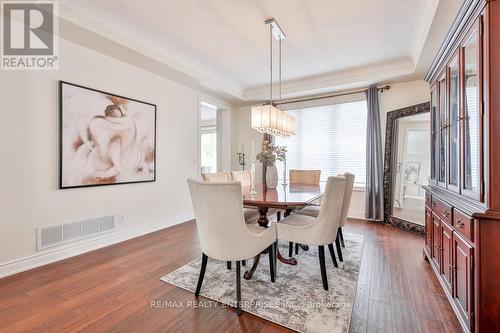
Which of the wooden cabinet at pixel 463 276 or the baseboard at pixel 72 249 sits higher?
the wooden cabinet at pixel 463 276

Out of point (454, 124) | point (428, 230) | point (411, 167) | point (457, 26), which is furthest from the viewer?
point (411, 167)

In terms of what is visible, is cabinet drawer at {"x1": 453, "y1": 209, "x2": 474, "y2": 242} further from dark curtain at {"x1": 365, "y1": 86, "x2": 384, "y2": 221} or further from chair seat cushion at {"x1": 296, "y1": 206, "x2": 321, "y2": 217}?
dark curtain at {"x1": 365, "y1": 86, "x2": 384, "y2": 221}

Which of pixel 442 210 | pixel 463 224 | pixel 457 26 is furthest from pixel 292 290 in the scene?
pixel 457 26

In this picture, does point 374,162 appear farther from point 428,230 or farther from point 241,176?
point 241,176

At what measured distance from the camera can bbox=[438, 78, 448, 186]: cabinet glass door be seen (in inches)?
80.2

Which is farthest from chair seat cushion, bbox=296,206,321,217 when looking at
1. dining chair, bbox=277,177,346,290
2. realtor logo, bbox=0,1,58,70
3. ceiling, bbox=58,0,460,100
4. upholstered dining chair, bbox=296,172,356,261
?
realtor logo, bbox=0,1,58,70

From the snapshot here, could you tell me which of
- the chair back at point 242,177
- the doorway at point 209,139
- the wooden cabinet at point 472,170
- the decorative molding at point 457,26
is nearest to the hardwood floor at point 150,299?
the wooden cabinet at point 472,170

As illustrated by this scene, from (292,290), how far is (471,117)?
1.79 metres

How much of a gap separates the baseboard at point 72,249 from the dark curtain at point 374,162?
357 centimetres

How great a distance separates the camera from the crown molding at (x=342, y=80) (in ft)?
11.8

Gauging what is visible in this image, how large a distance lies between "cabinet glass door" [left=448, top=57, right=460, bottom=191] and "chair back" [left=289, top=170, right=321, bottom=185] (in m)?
1.96

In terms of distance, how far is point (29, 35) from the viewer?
2.39 m

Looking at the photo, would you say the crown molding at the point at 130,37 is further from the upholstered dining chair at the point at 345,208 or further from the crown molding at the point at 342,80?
the upholstered dining chair at the point at 345,208

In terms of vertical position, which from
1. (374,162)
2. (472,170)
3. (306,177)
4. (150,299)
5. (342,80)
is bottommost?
(150,299)
